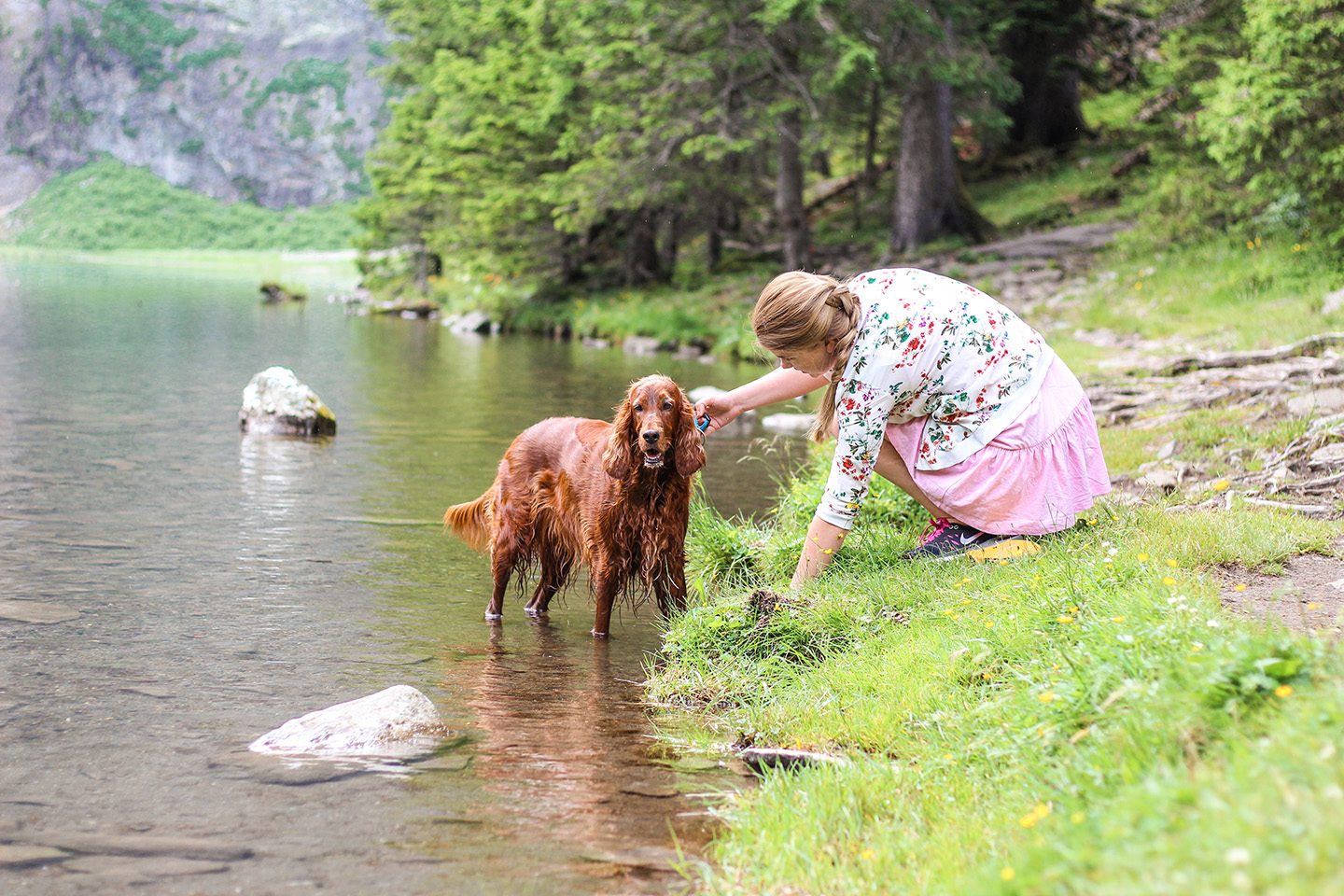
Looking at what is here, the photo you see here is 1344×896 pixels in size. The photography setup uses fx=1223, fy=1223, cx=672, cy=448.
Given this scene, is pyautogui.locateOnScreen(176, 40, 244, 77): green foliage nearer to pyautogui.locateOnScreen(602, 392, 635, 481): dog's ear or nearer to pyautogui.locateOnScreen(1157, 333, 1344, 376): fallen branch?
pyautogui.locateOnScreen(1157, 333, 1344, 376): fallen branch

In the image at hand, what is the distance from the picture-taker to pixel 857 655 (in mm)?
4926

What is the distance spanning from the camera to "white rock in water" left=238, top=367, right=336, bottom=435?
1291cm

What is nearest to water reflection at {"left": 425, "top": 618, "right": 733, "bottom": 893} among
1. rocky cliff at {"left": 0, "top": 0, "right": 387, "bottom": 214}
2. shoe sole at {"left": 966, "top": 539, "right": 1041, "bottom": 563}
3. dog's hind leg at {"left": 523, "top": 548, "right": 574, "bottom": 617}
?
dog's hind leg at {"left": 523, "top": 548, "right": 574, "bottom": 617}

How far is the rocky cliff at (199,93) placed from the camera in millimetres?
109938

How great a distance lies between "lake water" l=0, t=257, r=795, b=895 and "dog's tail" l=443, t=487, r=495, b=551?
0.84ft

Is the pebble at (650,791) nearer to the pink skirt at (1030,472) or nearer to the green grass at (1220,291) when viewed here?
the pink skirt at (1030,472)

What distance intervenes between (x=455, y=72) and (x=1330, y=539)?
28.0 m

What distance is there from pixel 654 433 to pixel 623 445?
0.91 ft

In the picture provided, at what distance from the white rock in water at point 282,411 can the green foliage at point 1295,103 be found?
10.4m

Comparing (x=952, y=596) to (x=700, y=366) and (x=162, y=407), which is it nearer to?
(x=162, y=407)

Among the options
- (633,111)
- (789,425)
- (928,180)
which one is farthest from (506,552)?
(928,180)

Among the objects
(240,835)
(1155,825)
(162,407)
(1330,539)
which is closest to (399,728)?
(240,835)

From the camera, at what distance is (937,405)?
551 cm

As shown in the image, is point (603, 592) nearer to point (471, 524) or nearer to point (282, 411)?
point (471, 524)
